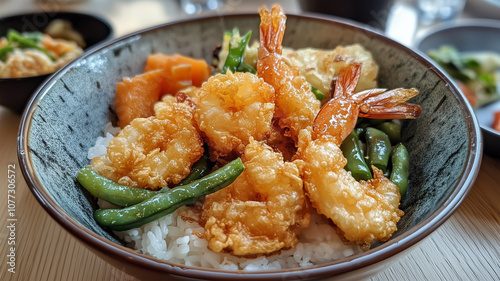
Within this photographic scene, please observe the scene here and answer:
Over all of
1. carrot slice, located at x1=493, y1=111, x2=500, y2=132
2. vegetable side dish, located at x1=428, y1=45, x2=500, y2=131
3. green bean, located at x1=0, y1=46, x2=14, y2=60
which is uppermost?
green bean, located at x1=0, y1=46, x2=14, y2=60

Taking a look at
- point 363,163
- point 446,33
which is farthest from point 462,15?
point 363,163

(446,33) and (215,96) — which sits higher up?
(215,96)

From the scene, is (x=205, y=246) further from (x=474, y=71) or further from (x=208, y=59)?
(x=474, y=71)

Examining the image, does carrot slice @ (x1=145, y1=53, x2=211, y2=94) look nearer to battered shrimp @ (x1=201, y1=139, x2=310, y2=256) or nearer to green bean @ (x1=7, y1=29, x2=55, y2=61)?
battered shrimp @ (x1=201, y1=139, x2=310, y2=256)

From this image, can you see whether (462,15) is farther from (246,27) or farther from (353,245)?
(353,245)

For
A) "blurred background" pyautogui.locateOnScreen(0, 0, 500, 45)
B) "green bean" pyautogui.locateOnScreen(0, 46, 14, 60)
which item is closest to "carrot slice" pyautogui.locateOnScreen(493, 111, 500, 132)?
"blurred background" pyautogui.locateOnScreen(0, 0, 500, 45)

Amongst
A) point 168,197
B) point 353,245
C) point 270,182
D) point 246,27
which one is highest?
point 246,27

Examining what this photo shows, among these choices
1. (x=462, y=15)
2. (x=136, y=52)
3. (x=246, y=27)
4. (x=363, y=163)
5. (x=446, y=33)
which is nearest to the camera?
(x=363, y=163)
